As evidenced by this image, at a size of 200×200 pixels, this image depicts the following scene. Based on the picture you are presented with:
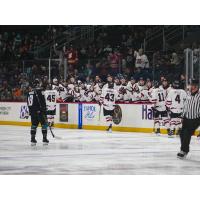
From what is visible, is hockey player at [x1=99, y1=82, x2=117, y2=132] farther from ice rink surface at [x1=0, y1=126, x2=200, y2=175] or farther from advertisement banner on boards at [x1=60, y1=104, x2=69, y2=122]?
advertisement banner on boards at [x1=60, y1=104, x2=69, y2=122]

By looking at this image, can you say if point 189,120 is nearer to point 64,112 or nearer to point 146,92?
point 146,92

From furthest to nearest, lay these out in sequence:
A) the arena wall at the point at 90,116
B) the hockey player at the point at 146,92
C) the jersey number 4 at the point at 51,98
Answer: the jersey number 4 at the point at 51,98
the hockey player at the point at 146,92
the arena wall at the point at 90,116

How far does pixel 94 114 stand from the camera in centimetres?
2353

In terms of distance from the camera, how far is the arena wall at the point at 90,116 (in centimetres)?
2216

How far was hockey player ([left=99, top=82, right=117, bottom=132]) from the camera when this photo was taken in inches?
879

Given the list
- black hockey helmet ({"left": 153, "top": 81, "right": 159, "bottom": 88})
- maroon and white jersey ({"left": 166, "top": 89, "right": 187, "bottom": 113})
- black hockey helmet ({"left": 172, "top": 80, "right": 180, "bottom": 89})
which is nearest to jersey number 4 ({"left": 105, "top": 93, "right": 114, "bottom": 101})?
black hockey helmet ({"left": 153, "top": 81, "right": 159, "bottom": 88})

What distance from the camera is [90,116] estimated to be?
23.7 m

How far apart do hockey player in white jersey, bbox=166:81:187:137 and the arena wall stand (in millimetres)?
1488

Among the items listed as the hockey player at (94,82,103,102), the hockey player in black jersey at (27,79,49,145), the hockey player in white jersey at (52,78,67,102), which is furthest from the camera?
the hockey player in white jersey at (52,78,67,102)

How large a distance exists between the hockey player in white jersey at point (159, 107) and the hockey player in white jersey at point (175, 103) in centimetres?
58

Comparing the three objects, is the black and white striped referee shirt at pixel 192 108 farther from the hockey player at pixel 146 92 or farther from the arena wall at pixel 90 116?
the hockey player at pixel 146 92

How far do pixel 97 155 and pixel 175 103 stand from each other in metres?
5.60

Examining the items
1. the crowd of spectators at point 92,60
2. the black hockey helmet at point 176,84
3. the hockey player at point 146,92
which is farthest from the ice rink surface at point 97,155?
the crowd of spectators at point 92,60
